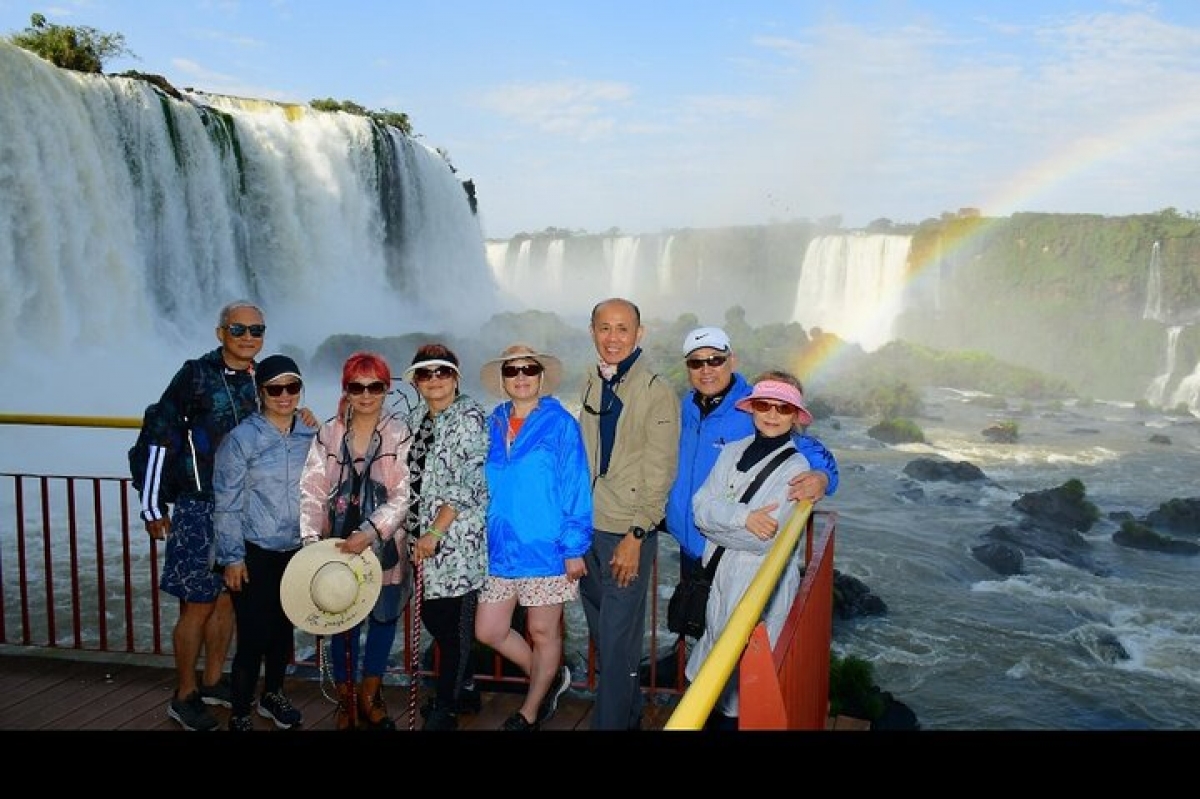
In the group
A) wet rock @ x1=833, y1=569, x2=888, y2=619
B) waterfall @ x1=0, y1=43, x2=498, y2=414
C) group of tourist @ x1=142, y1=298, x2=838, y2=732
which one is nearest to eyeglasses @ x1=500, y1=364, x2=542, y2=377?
group of tourist @ x1=142, y1=298, x2=838, y2=732

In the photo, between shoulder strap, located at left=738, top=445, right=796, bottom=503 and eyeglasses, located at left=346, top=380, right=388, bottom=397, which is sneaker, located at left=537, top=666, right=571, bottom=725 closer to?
shoulder strap, located at left=738, top=445, right=796, bottom=503

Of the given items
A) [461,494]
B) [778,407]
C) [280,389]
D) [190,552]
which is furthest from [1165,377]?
[190,552]

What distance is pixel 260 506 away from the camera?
12.1ft

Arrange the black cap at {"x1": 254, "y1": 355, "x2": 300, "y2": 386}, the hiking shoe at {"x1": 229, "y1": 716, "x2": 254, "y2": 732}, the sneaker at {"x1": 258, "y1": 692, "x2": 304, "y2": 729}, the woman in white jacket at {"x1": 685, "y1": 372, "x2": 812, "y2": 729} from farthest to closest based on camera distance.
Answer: the sneaker at {"x1": 258, "y1": 692, "x2": 304, "y2": 729} < the hiking shoe at {"x1": 229, "y1": 716, "x2": 254, "y2": 732} < the black cap at {"x1": 254, "y1": 355, "x2": 300, "y2": 386} < the woman in white jacket at {"x1": 685, "y1": 372, "x2": 812, "y2": 729}

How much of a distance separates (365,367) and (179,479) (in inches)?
39.1

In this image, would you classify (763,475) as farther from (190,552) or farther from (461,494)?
(190,552)

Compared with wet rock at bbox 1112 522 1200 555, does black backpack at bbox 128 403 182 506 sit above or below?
above

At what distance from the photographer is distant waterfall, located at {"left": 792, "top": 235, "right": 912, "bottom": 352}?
174 ft

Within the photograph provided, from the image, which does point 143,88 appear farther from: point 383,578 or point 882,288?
point 882,288

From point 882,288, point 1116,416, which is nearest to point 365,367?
point 1116,416

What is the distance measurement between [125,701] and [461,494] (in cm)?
224

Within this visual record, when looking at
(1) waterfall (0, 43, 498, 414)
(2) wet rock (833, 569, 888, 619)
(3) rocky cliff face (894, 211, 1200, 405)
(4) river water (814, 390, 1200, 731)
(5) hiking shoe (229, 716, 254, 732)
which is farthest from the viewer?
(3) rocky cliff face (894, 211, 1200, 405)

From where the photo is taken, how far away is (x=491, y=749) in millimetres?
1690

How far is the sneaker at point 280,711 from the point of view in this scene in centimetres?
404
